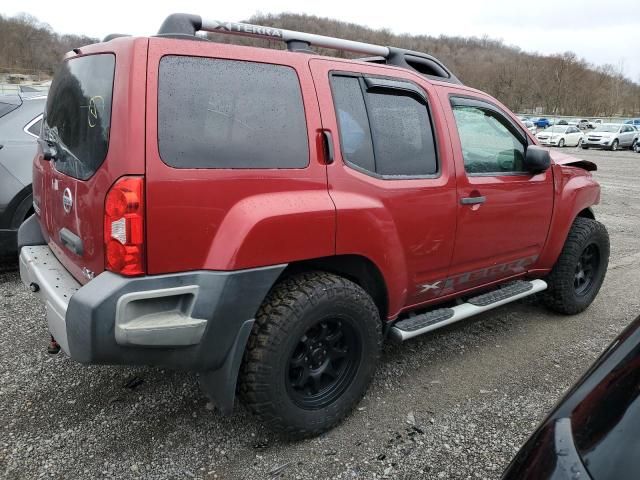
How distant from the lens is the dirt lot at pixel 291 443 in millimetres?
2367

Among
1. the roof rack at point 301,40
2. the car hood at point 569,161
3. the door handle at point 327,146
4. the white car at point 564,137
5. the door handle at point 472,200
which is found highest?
the roof rack at point 301,40

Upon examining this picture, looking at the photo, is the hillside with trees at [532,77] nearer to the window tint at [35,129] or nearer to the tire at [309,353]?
the window tint at [35,129]

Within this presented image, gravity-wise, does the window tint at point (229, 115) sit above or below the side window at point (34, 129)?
above

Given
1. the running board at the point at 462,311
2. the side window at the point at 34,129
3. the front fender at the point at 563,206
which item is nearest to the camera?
the running board at the point at 462,311

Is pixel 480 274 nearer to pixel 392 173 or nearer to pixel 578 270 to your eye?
pixel 392 173

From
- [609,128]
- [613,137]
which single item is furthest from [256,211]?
[609,128]

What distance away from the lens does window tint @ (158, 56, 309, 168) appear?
2.04m

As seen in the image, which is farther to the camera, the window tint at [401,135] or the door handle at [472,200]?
the door handle at [472,200]

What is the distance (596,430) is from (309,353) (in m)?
1.53

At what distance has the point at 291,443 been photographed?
2.54 m

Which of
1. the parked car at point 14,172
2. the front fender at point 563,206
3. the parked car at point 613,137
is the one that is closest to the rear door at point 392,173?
the front fender at point 563,206

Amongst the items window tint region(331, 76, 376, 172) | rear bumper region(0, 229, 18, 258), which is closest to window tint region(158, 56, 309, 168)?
window tint region(331, 76, 376, 172)

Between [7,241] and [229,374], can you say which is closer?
[229,374]


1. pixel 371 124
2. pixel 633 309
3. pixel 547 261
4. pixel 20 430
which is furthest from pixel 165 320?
pixel 633 309
